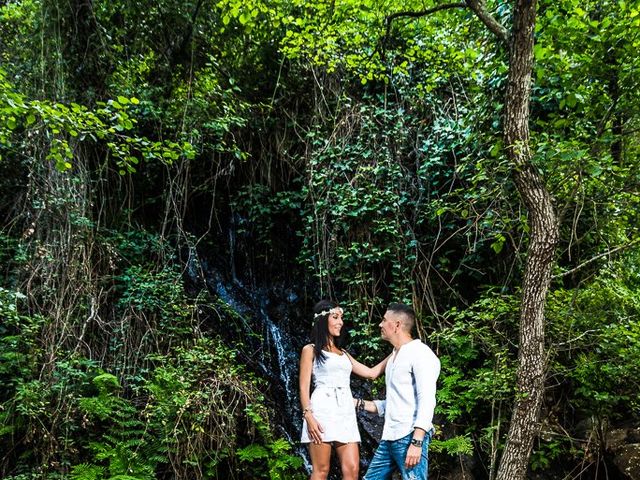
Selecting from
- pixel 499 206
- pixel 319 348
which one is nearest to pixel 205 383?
pixel 319 348

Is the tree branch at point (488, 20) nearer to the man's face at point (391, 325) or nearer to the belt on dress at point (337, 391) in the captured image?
the man's face at point (391, 325)

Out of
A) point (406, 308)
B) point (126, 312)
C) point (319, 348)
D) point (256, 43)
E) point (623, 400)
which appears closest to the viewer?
point (406, 308)

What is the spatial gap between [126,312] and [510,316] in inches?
187

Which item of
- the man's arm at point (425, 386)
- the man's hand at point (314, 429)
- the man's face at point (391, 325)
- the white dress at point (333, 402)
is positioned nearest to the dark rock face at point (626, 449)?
the man's arm at point (425, 386)

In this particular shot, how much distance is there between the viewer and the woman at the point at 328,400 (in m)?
3.76

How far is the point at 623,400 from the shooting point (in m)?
4.91

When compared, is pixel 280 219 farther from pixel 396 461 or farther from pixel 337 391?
pixel 396 461

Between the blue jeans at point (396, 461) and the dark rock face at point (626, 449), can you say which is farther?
the dark rock face at point (626, 449)

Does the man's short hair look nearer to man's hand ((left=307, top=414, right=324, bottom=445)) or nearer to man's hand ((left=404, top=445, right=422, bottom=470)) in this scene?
man's hand ((left=404, top=445, right=422, bottom=470))

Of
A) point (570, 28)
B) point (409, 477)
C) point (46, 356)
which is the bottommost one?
A: point (409, 477)

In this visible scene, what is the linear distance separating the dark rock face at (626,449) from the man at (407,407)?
2515 mm

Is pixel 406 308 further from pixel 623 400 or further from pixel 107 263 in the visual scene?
pixel 107 263

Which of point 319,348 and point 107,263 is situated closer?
point 319,348

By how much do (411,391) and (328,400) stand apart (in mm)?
784
